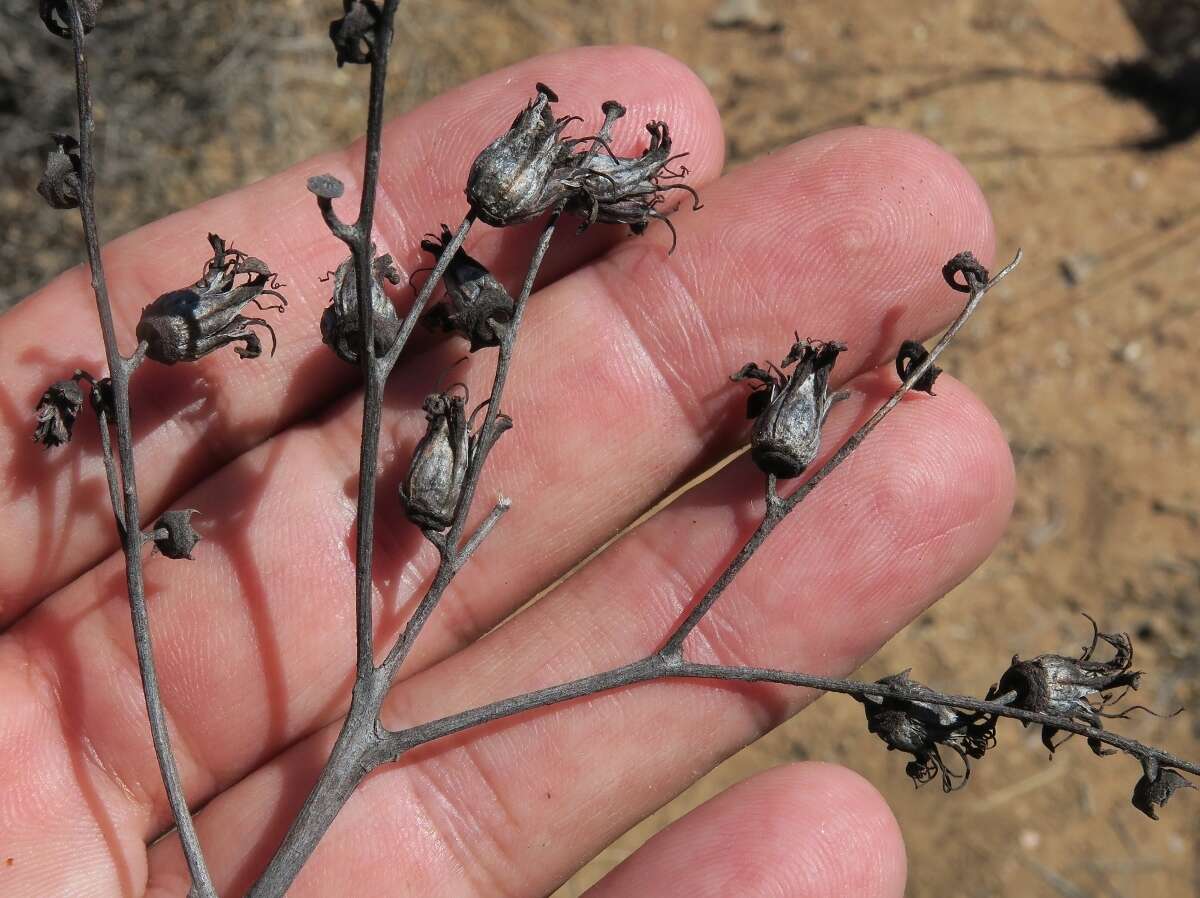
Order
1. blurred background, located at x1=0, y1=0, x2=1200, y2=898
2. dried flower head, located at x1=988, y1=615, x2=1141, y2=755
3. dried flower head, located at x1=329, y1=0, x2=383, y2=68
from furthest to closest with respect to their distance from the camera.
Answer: blurred background, located at x1=0, y1=0, x2=1200, y2=898, dried flower head, located at x1=988, y1=615, x2=1141, y2=755, dried flower head, located at x1=329, y1=0, x2=383, y2=68

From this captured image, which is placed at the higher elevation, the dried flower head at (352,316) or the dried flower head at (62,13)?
the dried flower head at (62,13)

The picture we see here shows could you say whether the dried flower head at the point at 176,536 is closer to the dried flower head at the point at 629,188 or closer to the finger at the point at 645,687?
the finger at the point at 645,687

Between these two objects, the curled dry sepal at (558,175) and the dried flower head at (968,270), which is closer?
the curled dry sepal at (558,175)

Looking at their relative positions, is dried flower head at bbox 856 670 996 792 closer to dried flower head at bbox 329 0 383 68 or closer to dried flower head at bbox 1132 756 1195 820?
dried flower head at bbox 1132 756 1195 820

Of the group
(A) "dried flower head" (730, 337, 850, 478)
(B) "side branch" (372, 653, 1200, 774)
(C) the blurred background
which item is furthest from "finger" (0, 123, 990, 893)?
(C) the blurred background

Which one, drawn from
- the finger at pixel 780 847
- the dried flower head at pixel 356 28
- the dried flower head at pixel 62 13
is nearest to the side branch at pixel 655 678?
the finger at pixel 780 847

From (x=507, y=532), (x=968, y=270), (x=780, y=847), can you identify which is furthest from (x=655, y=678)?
(x=968, y=270)

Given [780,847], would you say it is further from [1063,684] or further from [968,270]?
[968,270]
